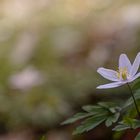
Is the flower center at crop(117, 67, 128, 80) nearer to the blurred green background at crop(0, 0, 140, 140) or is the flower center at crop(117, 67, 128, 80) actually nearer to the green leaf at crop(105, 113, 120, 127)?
the green leaf at crop(105, 113, 120, 127)

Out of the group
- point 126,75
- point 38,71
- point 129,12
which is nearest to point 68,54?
point 38,71

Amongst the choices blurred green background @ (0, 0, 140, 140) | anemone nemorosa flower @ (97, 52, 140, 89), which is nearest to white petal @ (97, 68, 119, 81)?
anemone nemorosa flower @ (97, 52, 140, 89)

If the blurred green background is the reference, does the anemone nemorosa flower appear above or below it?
below

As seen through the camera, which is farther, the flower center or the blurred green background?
the blurred green background

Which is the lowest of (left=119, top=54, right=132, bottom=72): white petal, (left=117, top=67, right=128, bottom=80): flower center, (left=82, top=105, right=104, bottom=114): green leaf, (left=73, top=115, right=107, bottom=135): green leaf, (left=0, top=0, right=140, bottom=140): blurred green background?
(left=73, top=115, right=107, bottom=135): green leaf

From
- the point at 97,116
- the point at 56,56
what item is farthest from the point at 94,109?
the point at 56,56
